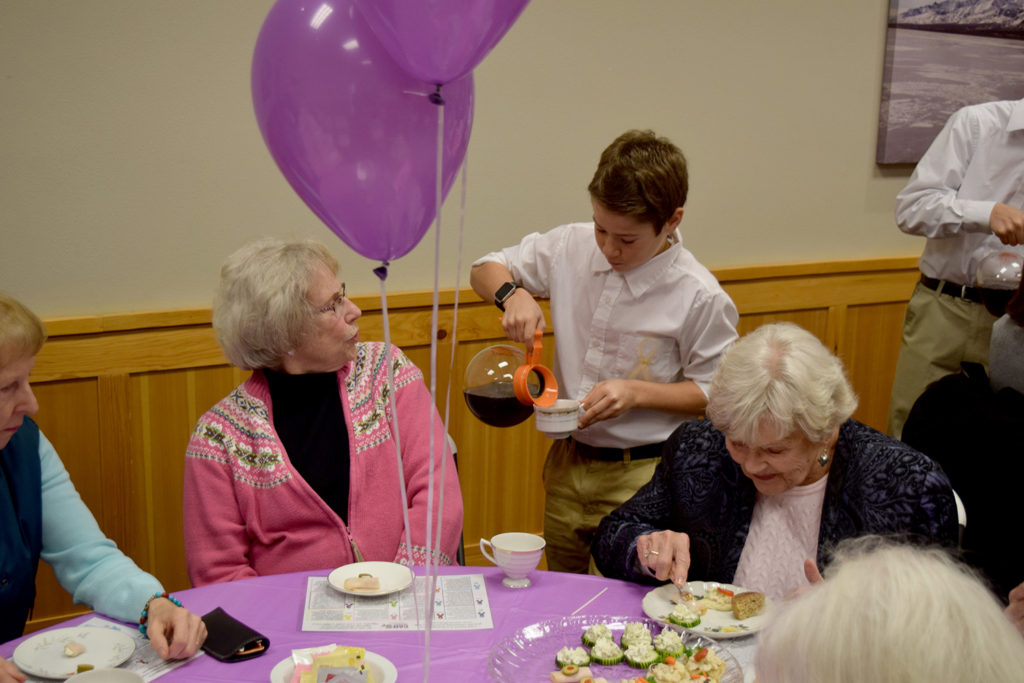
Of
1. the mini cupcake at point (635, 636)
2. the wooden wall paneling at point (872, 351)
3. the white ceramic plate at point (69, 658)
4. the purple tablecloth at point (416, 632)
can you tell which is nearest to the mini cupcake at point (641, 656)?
the mini cupcake at point (635, 636)

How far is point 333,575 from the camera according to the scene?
1.89m

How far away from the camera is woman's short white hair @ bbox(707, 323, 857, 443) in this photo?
1.81m

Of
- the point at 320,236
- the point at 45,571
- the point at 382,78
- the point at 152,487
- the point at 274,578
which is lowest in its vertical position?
the point at 45,571

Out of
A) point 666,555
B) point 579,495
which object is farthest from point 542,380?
point 666,555

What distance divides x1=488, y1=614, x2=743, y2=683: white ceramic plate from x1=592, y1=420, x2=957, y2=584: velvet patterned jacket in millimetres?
229

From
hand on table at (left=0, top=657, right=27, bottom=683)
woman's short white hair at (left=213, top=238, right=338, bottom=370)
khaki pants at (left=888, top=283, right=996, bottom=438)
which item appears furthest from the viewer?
khaki pants at (left=888, top=283, right=996, bottom=438)

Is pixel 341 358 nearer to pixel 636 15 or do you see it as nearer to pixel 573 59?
pixel 573 59

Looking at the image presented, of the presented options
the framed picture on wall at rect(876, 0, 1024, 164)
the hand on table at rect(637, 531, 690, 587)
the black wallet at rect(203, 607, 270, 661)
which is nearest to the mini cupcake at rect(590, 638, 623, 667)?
the hand on table at rect(637, 531, 690, 587)

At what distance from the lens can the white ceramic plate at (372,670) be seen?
1540 mm

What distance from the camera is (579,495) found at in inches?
99.9

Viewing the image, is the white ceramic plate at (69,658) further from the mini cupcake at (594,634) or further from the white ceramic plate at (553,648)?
the mini cupcake at (594,634)

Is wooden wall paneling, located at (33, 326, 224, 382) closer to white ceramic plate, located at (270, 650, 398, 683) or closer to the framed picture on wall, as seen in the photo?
white ceramic plate, located at (270, 650, 398, 683)

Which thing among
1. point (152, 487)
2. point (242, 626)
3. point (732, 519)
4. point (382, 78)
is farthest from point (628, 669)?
point (152, 487)

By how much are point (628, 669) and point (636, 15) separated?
267cm
